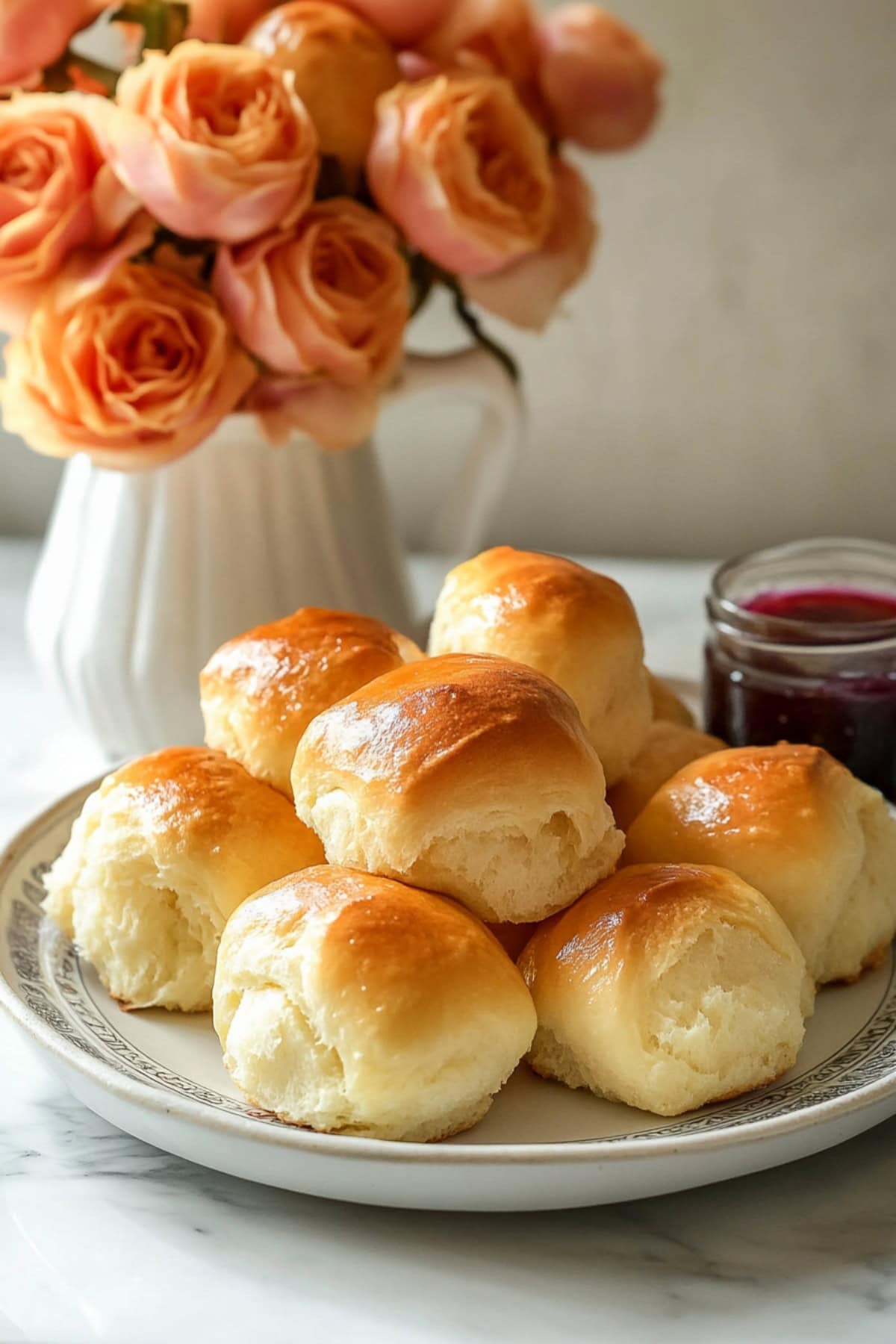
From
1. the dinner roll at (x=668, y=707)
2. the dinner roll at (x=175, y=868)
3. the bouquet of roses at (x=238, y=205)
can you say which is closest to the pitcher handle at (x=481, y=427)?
the bouquet of roses at (x=238, y=205)

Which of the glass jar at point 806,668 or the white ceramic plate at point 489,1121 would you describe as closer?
the white ceramic plate at point 489,1121

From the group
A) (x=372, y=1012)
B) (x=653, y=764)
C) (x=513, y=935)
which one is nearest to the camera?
(x=372, y=1012)

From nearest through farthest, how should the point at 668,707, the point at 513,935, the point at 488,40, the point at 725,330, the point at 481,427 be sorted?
the point at 513,935 < the point at 668,707 < the point at 488,40 < the point at 481,427 < the point at 725,330

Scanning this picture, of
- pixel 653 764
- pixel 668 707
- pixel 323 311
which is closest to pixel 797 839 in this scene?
pixel 653 764

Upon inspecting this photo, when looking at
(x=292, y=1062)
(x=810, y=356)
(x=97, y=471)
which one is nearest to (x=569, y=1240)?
(x=292, y=1062)

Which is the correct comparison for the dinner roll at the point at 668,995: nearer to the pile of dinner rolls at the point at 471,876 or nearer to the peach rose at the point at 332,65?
the pile of dinner rolls at the point at 471,876

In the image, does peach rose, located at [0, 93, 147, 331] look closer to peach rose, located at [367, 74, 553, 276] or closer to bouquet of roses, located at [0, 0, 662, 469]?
bouquet of roses, located at [0, 0, 662, 469]

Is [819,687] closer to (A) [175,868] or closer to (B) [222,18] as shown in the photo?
(A) [175,868]

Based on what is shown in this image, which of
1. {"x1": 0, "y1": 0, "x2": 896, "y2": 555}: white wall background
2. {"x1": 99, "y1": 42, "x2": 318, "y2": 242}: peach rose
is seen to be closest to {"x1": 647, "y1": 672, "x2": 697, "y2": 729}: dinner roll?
{"x1": 99, "y1": 42, "x2": 318, "y2": 242}: peach rose
